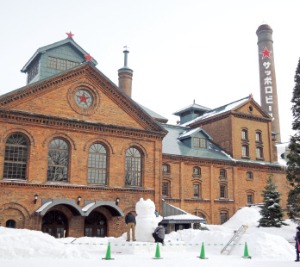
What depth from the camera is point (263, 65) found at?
76.0 m

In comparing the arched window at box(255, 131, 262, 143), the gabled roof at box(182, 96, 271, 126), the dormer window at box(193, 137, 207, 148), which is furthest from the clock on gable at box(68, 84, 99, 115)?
the arched window at box(255, 131, 262, 143)

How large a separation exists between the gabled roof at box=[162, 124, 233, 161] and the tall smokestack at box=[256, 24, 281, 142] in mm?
29359

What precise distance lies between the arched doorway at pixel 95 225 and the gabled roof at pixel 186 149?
11252 mm

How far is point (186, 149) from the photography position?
42.0 metres

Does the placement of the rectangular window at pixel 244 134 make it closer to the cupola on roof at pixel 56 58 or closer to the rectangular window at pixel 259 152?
the rectangular window at pixel 259 152

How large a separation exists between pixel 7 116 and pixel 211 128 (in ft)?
84.8

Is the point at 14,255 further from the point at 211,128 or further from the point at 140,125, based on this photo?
the point at 211,128

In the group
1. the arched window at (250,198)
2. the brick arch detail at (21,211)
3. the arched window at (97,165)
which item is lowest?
the brick arch detail at (21,211)

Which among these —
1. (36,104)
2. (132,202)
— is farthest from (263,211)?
(36,104)

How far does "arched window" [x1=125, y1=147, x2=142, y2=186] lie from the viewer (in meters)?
32.6

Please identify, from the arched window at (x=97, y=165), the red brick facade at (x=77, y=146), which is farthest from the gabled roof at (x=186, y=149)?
the arched window at (x=97, y=165)

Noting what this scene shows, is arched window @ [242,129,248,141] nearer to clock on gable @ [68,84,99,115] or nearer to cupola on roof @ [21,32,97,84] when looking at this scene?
cupola on roof @ [21,32,97,84]

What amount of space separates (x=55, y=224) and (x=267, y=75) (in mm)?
56688

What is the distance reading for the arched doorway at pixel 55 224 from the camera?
29.0 meters
